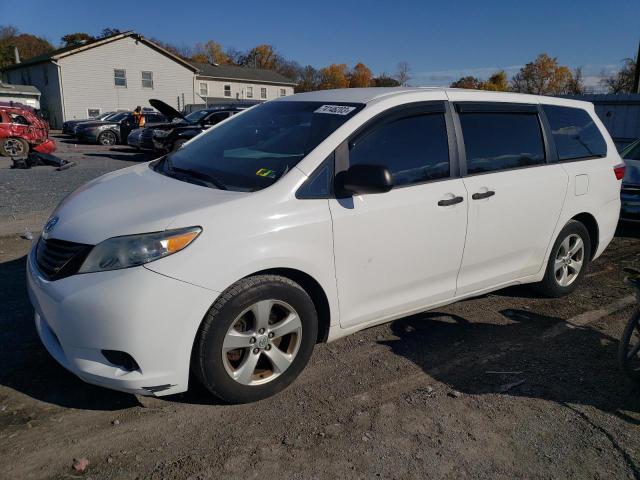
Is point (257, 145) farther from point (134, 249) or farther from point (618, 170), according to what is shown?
point (618, 170)

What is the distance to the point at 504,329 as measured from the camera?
4379 millimetres

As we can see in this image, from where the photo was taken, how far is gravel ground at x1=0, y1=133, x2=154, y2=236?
7.42 m

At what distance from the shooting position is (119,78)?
3644 centimetres

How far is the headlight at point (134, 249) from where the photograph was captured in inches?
105

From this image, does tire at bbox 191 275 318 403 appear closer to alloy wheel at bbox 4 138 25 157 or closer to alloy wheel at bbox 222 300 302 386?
alloy wheel at bbox 222 300 302 386

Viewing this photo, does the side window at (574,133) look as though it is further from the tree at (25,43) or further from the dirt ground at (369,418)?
the tree at (25,43)

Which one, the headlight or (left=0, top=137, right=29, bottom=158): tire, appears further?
(left=0, top=137, right=29, bottom=158): tire

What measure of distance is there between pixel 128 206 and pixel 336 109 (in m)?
1.54

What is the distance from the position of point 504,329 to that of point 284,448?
241 centimetres

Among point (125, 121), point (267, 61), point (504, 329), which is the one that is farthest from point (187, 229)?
point (267, 61)

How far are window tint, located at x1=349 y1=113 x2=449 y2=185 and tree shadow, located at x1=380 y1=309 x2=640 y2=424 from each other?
1315mm

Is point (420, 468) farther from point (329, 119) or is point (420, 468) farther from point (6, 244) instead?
point (6, 244)

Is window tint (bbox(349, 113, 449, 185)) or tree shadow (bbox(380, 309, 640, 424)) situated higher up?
window tint (bbox(349, 113, 449, 185))

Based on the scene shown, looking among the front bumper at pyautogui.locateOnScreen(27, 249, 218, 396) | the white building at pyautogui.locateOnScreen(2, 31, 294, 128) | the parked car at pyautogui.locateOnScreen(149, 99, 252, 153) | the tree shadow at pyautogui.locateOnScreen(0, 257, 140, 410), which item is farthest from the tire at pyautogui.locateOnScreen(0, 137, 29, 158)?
the white building at pyautogui.locateOnScreen(2, 31, 294, 128)
